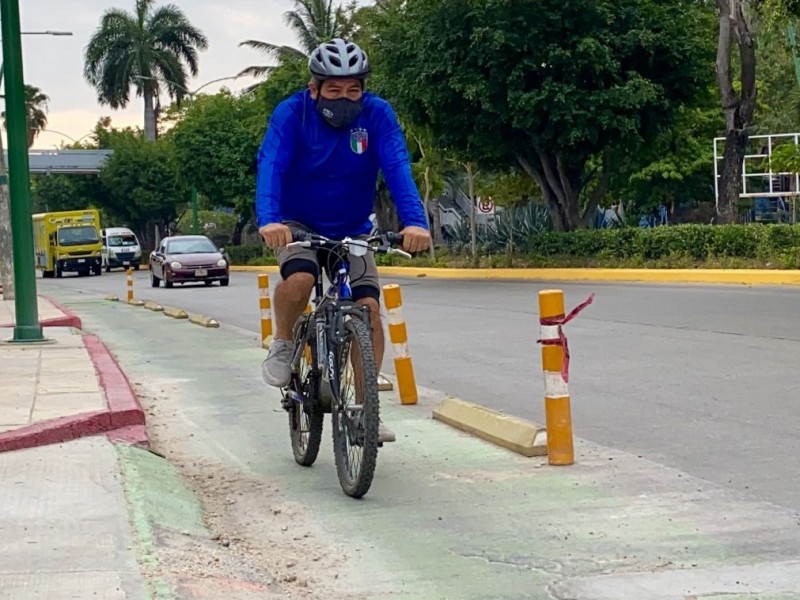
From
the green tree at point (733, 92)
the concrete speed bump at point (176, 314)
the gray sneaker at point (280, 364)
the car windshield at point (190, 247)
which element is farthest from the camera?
the car windshield at point (190, 247)

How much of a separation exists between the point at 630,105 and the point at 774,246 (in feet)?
18.3

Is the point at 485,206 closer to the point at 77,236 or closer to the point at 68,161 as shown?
the point at 77,236

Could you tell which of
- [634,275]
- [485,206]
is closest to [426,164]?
[485,206]

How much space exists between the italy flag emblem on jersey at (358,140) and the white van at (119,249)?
2145 inches

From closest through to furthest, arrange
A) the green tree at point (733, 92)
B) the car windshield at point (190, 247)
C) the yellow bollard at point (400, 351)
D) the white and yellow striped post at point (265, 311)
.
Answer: the yellow bollard at point (400, 351) → the white and yellow striped post at point (265, 311) → the green tree at point (733, 92) → the car windshield at point (190, 247)

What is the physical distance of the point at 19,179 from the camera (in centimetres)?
1378

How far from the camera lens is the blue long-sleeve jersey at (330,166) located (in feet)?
20.3

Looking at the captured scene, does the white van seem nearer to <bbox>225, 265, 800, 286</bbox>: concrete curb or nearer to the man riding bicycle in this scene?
<bbox>225, 265, 800, 286</bbox>: concrete curb

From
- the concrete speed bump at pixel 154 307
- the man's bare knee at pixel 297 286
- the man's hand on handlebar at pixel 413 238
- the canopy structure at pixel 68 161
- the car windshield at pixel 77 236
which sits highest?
the canopy structure at pixel 68 161

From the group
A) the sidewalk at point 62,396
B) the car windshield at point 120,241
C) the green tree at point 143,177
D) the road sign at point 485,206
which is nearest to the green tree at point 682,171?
the road sign at point 485,206

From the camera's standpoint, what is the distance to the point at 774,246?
24688 mm

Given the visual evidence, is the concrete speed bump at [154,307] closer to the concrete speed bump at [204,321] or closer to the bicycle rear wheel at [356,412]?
the concrete speed bump at [204,321]

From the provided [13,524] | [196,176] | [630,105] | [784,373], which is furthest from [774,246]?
[196,176]

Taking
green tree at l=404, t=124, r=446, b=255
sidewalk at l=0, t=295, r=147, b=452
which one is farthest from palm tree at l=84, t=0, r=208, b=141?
sidewalk at l=0, t=295, r=147, b=452
